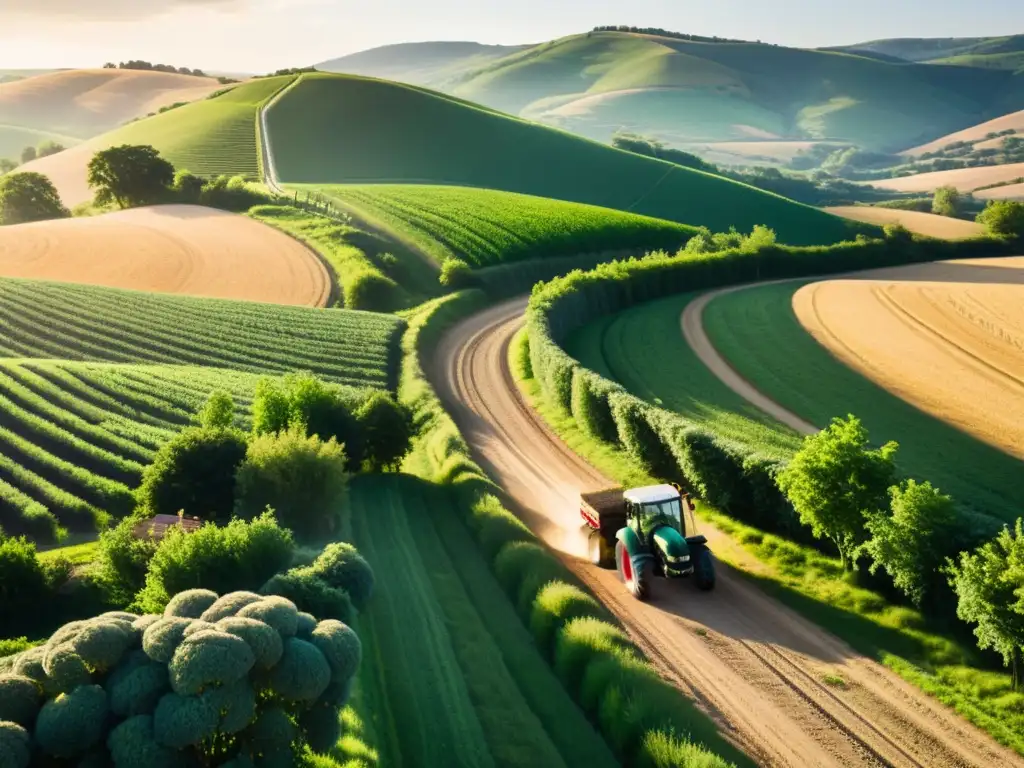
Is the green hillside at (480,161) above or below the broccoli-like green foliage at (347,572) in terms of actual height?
above

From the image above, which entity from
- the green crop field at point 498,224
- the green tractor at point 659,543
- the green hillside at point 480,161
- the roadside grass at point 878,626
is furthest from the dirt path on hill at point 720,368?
the green hillside at point 480,161

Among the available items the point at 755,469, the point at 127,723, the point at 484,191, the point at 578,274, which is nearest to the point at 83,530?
the point at 127,723

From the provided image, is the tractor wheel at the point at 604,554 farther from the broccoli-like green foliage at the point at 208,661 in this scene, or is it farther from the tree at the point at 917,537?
the broccoli-like green foliage at the point at 208,661

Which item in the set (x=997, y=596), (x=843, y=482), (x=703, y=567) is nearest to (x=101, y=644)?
(x=703, y=567)

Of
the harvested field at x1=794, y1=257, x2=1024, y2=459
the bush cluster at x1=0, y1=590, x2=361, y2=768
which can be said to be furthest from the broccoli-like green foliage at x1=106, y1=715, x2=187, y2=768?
the harvested field at x1=794, y1=257, x2=1024, y2=459

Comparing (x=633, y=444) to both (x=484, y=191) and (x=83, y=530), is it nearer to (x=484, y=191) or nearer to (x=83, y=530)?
(x=83, y=530)

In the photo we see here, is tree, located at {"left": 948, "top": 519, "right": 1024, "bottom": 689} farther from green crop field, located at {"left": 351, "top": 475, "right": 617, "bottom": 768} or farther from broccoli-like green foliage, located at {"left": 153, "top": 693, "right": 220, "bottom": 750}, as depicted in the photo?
broccoli-like green foliage, located at {"left": 153, "top": 693, "right": 220, "bottom": 750}
